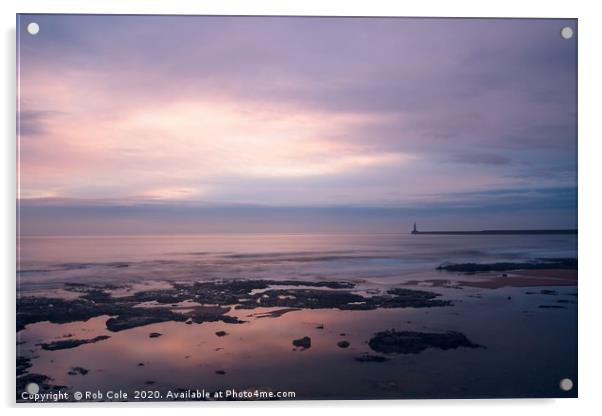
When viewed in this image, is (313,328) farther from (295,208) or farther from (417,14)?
(417,14)

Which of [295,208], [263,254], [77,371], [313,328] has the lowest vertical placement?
[77,371]

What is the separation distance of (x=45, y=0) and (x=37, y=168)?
0.60 meters

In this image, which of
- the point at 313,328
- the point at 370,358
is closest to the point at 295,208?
the point at 313,328

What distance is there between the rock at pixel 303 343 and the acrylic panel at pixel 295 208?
0.02 m

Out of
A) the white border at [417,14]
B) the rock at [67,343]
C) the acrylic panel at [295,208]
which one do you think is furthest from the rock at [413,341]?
the rock at [67,343]

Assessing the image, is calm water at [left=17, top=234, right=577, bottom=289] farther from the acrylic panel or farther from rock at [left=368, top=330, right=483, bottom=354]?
rock at [left=368, top=330, right=483, bottom=354]

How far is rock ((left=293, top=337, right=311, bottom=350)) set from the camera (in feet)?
6.31

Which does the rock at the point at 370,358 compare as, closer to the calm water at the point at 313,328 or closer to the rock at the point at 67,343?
A: the calm water at the point at 313,328

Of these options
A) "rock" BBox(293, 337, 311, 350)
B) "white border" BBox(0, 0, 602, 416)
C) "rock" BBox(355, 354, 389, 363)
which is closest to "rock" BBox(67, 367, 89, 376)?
"white border" BBox(0, 0, 602, 416)

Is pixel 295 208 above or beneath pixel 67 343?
above

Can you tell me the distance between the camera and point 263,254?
6.42ft

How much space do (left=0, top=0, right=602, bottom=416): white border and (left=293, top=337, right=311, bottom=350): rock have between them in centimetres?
20

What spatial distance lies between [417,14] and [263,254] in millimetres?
1031
